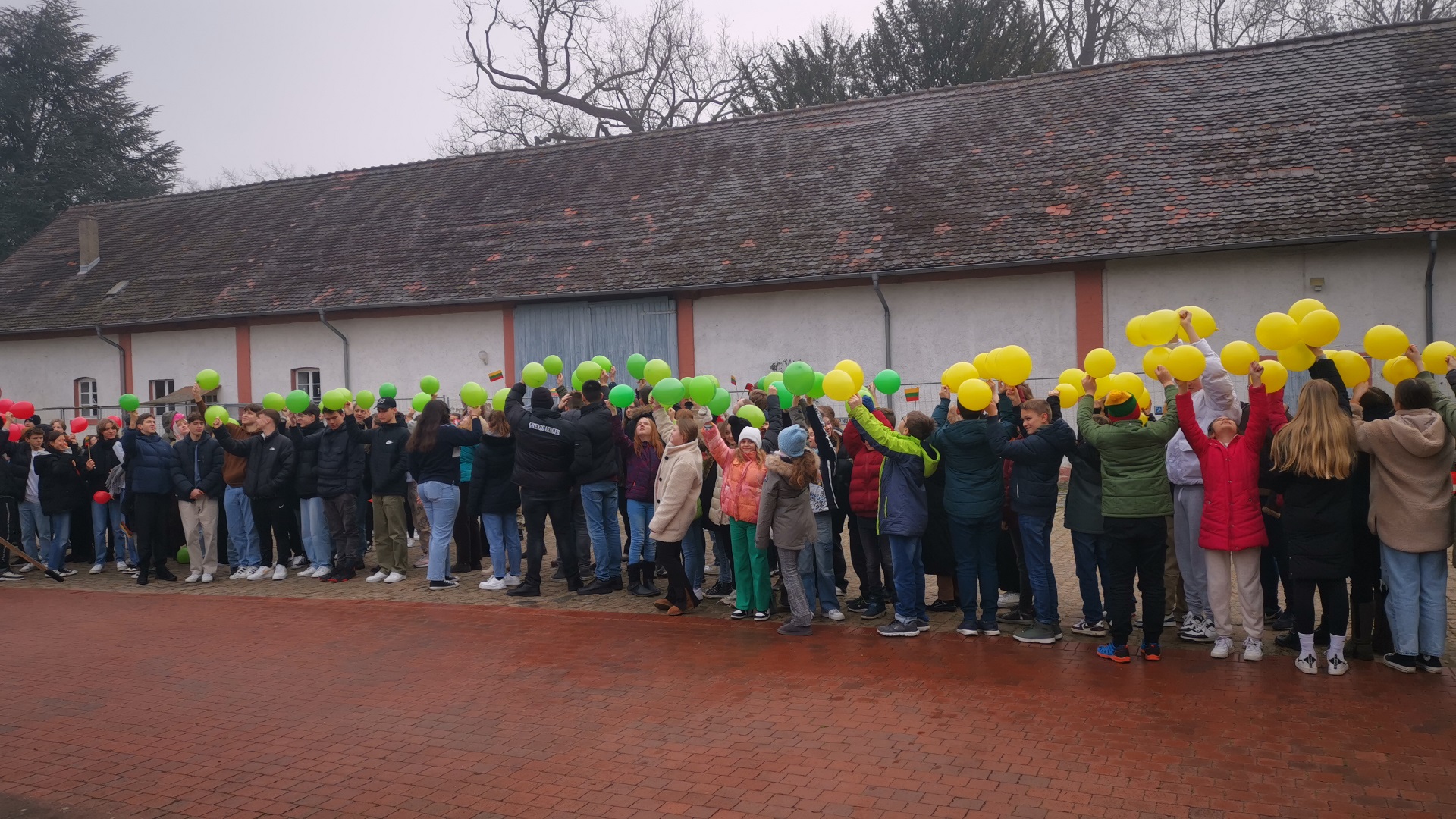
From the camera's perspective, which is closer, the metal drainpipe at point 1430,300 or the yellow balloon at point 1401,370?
the yellow balloon at point 1401,370

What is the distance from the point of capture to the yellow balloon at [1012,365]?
7980mm

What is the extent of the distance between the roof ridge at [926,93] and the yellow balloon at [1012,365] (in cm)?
1503

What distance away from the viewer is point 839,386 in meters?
8.20

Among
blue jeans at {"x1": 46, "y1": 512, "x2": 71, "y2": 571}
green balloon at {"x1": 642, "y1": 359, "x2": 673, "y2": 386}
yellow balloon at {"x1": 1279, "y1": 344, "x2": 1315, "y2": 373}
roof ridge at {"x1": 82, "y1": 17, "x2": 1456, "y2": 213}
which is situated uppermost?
roof ridge at {"x1": 82, "y1": 17, "x2": 1456, "y2": 213}

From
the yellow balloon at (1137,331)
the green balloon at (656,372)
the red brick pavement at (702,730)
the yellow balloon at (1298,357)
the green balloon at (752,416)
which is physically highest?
the yellow balloon at (1137,331)

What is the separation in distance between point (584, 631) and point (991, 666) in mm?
3293

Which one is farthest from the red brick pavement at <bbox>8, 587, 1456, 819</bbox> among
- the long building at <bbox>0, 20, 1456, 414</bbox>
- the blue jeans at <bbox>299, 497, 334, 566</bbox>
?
the long building at <bbox>0, 20, 1456, 414</bbox>

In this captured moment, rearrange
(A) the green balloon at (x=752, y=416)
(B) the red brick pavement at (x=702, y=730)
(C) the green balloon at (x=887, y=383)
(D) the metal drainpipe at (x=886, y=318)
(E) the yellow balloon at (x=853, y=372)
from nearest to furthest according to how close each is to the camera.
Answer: (B) the red brick pavement at (x=702, y=730), (E) the yellow balloon at (x=853, y=372), (C) the green balloon at (x=887, y=383), (A) the green balloon at (x=752, y=416), (D) the metal drainpipe at (x=886, y=318)

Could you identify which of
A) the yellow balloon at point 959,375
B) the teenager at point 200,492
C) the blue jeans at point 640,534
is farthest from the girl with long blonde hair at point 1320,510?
the teenager at point 200,492

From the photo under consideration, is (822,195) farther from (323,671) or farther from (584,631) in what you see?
(323,671)

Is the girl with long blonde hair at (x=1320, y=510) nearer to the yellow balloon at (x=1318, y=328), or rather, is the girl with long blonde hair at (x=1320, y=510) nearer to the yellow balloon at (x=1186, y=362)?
the yellow balloon at (x=1318, y=328)

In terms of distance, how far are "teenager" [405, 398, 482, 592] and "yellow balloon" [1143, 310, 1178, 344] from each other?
21.5ft

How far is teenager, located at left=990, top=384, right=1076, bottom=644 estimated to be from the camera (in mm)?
7668

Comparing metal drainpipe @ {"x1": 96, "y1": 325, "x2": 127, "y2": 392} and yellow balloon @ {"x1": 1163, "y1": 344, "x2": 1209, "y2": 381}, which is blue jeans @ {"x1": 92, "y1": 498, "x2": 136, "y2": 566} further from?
metal drainpipe @ {"x1": 96, "y1": 325, "x2": 127, "y2": 392}
